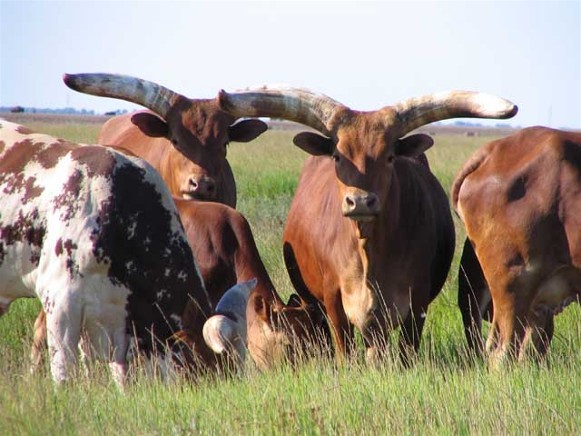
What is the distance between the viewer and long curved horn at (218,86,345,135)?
8.83 meters

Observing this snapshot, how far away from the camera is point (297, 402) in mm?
6465

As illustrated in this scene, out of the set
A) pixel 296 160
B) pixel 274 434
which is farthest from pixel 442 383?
pixel 296 160

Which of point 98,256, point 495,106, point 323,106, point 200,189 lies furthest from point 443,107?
point 98,256

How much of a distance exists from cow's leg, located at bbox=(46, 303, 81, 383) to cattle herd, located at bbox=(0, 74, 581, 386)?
11 millimetres

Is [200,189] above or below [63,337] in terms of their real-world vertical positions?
above

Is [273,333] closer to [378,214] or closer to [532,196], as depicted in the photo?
[378,214]

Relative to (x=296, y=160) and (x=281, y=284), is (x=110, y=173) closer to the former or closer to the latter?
(x=281, y=284)

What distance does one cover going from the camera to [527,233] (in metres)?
8.13

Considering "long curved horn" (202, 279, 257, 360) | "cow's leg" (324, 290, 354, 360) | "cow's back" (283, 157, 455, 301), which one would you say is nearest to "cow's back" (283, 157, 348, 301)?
"cow's back" (283, 157, 455, 301)

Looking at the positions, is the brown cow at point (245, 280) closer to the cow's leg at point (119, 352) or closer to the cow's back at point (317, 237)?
the cow's back at point (317, 237)

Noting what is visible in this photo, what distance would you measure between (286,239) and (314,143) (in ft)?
4.93

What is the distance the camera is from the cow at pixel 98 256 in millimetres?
7074

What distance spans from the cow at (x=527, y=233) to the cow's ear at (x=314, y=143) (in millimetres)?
1041

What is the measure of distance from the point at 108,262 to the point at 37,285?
0.51m
